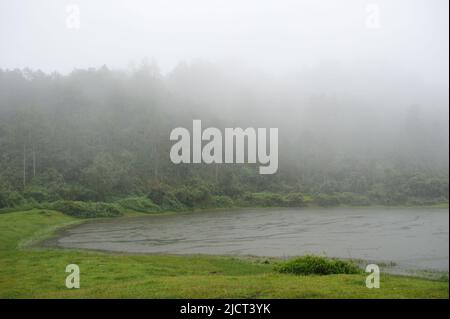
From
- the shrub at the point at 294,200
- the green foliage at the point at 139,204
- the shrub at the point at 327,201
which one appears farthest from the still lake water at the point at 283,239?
the shrub at the point at 294,200

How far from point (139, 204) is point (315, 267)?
5131cm

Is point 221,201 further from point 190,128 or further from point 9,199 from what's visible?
point 190,128

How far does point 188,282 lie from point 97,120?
95.6 metres

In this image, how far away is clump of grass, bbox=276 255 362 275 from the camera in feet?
62.8

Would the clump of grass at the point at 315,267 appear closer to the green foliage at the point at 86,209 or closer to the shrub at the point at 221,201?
the green foliage at the point at 86,209

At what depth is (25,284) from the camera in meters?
17.9

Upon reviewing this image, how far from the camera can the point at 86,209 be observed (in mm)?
57781

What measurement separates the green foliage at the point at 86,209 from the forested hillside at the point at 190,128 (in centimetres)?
373

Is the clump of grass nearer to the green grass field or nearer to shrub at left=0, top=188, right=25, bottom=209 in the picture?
the green grass field

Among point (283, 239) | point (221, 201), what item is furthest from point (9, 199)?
point (221, 201)

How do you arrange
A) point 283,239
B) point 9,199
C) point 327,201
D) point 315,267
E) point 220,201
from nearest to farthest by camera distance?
1. point 315,267
2. point 283,239
3. point 9,199
4. point 220,201
5. point 327,201

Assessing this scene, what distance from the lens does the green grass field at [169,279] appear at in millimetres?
13680

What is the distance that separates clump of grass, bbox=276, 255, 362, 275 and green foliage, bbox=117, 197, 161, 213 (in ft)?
162

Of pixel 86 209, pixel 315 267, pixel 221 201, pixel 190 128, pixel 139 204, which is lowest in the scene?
pixel 221 201
